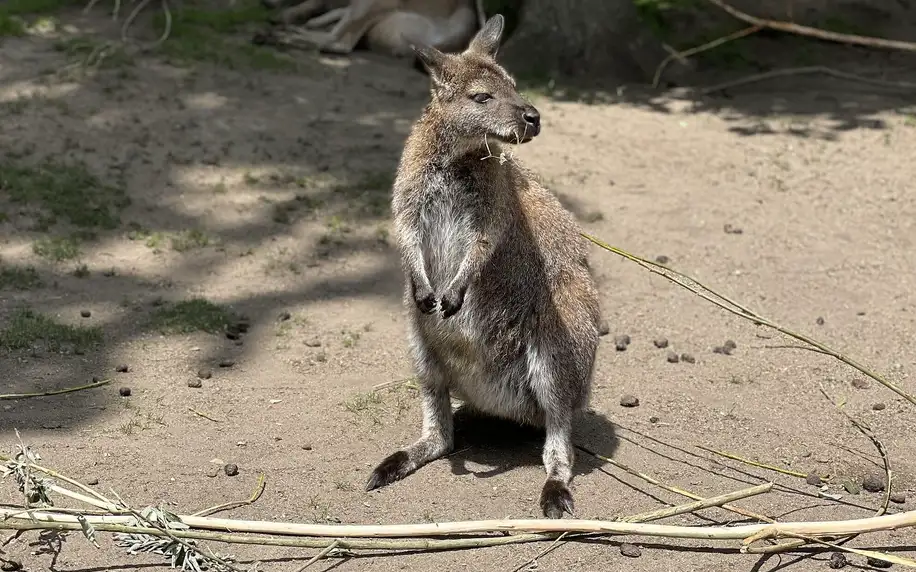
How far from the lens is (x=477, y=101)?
423cm

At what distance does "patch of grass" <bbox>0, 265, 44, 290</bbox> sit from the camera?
230 inches

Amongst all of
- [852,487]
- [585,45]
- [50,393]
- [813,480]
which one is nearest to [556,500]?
[813,480]

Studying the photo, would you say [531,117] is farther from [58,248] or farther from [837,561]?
[58,248]

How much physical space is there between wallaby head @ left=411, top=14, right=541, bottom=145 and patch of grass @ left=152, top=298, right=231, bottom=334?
1.92m

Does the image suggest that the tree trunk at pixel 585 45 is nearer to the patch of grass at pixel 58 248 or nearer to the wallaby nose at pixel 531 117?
the patch of grass at pixel 58 248

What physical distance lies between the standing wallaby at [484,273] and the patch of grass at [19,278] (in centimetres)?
253

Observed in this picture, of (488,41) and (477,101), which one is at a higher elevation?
(488,41)

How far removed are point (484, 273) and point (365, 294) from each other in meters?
1.98

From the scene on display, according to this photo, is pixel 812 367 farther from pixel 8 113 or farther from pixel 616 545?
A: pixel 8 113

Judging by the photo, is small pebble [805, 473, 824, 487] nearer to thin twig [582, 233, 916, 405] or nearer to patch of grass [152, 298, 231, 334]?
thin twig [582, 233, 916, 405]

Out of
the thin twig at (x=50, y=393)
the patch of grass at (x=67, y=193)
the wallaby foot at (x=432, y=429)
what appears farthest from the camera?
the patch of grass at (x=67, y=193)

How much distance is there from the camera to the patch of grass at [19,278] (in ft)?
19.1

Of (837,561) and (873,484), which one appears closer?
(837,561)

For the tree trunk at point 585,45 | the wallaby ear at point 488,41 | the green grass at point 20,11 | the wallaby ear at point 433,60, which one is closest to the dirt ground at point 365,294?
the green grass at point 20,11
